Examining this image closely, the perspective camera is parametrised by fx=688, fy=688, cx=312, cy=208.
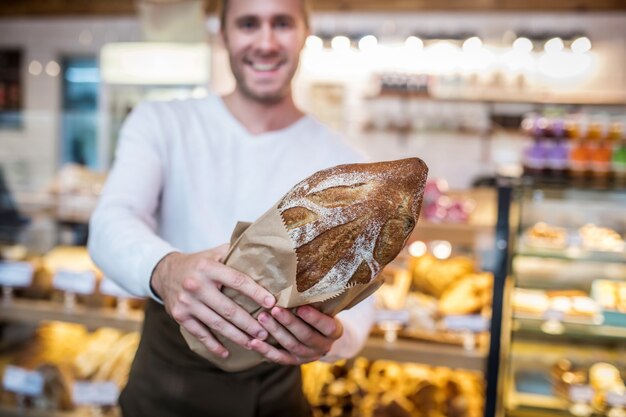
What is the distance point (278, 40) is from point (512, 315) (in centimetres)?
152

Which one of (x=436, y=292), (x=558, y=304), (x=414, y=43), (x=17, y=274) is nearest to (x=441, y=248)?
(x=436, y=292)

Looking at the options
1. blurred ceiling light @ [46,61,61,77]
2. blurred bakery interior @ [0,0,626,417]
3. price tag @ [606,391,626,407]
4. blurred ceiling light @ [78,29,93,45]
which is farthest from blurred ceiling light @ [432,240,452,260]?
blurred ceiling light @ [46,61,61,77]

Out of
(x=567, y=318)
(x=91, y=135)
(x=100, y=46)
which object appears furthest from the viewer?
(x=100, y=46)

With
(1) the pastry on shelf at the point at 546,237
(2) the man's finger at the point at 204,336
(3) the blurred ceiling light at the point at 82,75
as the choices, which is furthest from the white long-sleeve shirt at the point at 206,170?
(3) the blurred ceiling light at the point at 82,75

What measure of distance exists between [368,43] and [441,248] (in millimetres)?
3345

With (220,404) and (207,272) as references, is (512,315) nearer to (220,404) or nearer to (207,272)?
(220,404)

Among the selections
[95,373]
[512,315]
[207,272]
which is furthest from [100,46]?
[207,272]

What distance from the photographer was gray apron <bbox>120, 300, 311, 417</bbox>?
146cm

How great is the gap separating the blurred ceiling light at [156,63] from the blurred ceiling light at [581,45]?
2912 mm

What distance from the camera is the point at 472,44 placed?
5672 millimetres

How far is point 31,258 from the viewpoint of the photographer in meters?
2.80

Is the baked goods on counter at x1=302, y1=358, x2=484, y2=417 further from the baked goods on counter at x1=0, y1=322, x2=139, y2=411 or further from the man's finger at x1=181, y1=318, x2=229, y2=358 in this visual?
the man's finger at x1=181, y1=318, x2=229, y2=358

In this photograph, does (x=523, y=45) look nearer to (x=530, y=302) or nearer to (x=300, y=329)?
(x=530, y=302)

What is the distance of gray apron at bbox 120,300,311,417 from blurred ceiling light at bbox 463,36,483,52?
4.64 meters
